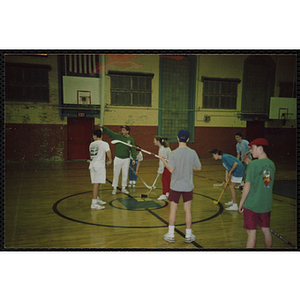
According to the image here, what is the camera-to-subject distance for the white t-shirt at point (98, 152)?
5.09 meters

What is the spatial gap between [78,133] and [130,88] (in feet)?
11.2

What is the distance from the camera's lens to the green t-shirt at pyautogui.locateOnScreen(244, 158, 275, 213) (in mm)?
2893

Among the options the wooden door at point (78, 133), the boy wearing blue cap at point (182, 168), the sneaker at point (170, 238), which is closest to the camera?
the boy wearing blue cap at point (182, 168)

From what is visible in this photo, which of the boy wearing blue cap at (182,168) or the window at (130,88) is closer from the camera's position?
the boy wearing blue cap at (182,168)

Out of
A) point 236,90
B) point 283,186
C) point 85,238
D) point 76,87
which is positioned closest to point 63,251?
point 85,238

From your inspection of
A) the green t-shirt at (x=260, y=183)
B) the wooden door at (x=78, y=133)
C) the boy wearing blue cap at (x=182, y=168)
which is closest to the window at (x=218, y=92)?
the wooden door at (x=78, y=133)

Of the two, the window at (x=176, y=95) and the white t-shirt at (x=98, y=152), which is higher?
the window at (x=176, y=95)

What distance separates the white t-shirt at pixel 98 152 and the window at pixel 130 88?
740cm

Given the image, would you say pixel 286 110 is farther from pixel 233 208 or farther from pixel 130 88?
pixel 130 88

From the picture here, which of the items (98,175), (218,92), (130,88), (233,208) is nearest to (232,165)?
(233,208)

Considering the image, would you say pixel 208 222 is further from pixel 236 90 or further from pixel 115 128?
pixel 236 90

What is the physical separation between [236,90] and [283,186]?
6.75 metres

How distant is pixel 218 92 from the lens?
1301cm

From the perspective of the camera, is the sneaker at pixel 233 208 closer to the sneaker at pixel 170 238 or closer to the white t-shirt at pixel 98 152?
the sneaker at pixel 170 238
